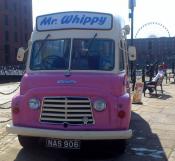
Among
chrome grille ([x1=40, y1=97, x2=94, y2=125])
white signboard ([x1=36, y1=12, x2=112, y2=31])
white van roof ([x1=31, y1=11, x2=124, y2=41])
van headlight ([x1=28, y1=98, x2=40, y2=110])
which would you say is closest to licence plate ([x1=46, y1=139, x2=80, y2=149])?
chrome grille ([x1=40, y1=97, x2=94, y2=125])

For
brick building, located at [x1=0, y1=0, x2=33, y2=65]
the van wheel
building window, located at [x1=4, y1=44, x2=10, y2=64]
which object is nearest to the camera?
the van wheel

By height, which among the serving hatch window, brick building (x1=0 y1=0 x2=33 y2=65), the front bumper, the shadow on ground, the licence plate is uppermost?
brick building (x1=0 y1=0 x2=33 y2=65)

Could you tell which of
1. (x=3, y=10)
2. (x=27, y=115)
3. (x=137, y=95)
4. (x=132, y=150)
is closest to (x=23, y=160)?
(x=27, y=115)

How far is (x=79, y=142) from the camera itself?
764 cm

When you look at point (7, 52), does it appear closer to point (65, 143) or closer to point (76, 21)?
point (76, 21)

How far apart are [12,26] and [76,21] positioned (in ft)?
276

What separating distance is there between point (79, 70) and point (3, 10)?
82.0 m

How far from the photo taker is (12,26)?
9112 cm

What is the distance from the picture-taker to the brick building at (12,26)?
8706 cm

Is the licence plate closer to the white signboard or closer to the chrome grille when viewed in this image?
the chrome grille

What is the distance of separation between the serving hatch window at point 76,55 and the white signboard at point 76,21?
306mm

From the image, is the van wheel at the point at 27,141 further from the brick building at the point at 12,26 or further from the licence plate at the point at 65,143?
the brick building at the point at 12,26

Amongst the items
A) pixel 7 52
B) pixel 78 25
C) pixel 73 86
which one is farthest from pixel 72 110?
pixel 7 52

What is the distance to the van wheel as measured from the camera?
839cm
